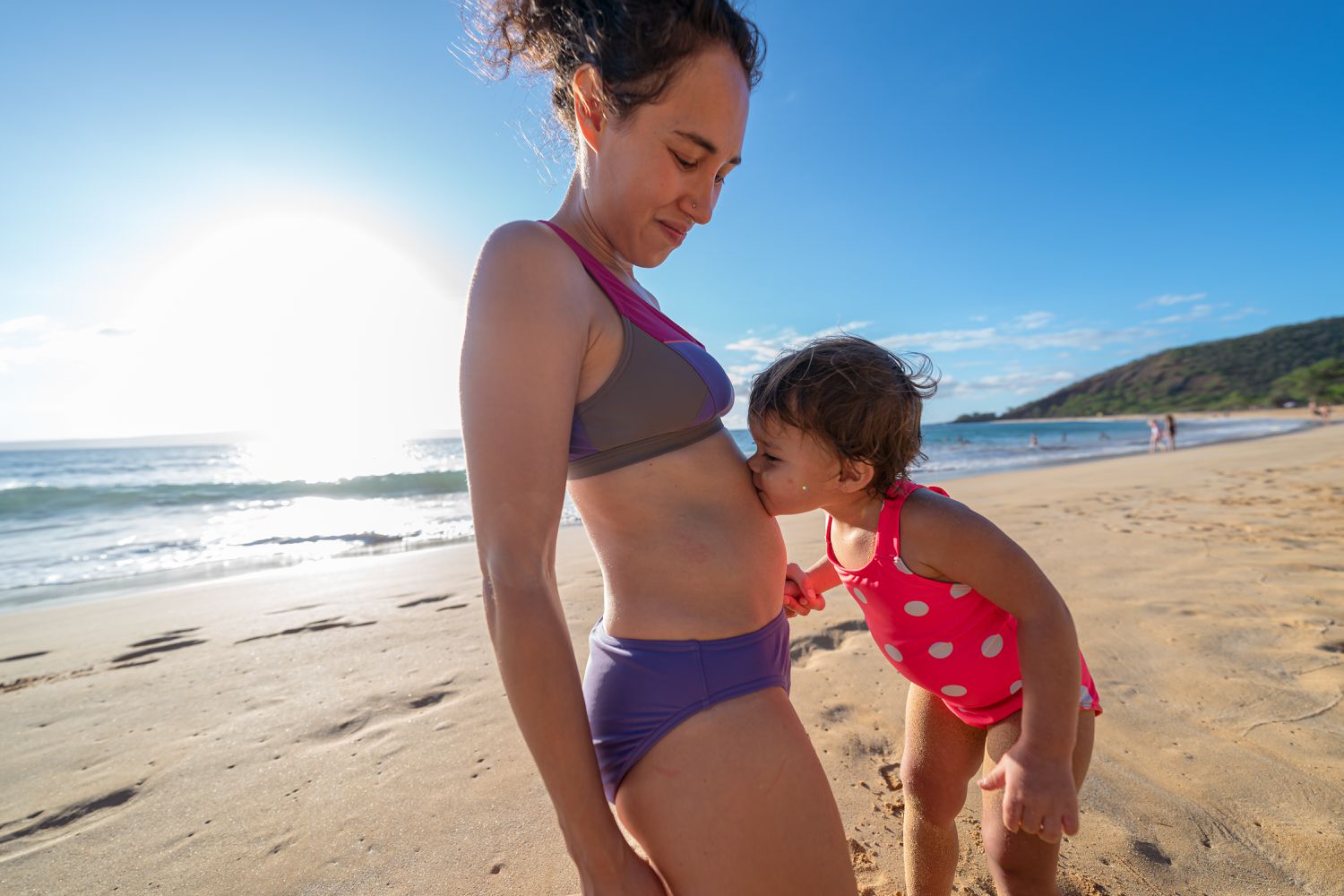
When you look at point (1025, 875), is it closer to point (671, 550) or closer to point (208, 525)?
point (671, 550)

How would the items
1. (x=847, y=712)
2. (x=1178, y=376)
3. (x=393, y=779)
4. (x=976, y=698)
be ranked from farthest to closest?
(x=1178, y=376), (x=847, y=712), (x=393, y=779), (x=976, y=698)

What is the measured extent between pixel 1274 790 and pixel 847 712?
1579mm

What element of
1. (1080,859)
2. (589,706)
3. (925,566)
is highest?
(925,566)

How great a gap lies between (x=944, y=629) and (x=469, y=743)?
7.93 ft

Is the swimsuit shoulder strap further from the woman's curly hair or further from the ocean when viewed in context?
the ocean

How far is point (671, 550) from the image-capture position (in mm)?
1256

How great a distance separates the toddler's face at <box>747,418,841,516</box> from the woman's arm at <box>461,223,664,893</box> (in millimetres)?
579

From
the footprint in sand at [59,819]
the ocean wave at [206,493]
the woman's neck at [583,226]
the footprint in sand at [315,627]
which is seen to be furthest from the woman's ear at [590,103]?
the ocean wave at [206,493]

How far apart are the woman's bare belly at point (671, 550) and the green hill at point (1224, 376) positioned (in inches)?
2915

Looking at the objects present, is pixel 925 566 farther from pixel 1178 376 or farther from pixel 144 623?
pixel 1178 376

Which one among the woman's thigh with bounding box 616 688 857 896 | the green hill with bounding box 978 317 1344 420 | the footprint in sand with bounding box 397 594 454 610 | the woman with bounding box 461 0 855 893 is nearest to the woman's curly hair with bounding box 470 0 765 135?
the woman with bounding box 461 0 855 893

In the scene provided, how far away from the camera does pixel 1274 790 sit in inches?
91.6

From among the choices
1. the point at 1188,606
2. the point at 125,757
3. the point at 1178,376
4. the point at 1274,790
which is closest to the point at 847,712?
the point at 1274,790

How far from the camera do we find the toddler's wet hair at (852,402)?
1500 mm
